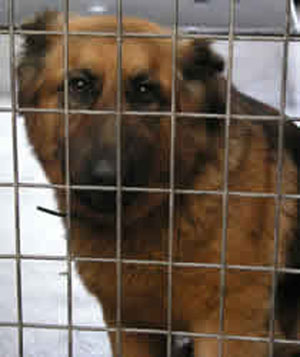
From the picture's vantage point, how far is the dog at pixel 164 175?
3.90 feet

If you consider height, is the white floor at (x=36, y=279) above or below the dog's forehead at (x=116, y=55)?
below

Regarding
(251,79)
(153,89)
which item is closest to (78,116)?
(153,89)

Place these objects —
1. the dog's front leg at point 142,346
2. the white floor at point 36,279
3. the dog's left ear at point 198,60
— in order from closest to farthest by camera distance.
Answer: the dog's left ear at point 198,60, the white floor at point 36,279, the dog's front leg at point 142,346

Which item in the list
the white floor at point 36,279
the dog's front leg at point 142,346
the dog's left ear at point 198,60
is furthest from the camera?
the dog's front leg at point 142,346

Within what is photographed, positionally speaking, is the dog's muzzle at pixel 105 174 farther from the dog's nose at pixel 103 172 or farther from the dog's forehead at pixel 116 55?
the dog's forehead at pixel 116 55

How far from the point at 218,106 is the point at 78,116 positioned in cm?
29

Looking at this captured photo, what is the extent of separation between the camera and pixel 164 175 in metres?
1.23

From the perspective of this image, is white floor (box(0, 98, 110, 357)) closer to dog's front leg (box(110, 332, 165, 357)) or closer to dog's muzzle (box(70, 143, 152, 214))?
dog's front leg (box(110, 332, 165, 357))

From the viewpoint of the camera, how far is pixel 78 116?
1.22 metres

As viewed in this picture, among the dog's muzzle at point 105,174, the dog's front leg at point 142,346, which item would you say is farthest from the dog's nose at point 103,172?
the dog's front leg at point 142,346

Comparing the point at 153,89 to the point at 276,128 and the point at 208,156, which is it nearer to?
the point at 208,156

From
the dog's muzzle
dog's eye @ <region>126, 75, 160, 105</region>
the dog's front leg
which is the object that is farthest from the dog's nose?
the dog's front leg

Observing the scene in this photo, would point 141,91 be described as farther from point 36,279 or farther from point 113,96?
point 36,279

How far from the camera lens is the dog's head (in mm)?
1173
